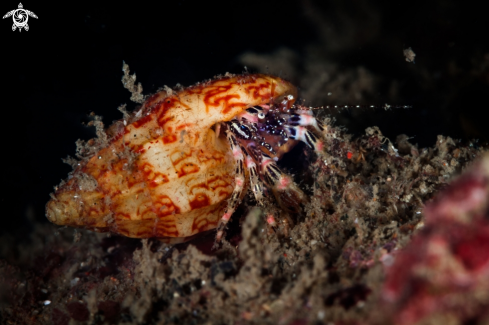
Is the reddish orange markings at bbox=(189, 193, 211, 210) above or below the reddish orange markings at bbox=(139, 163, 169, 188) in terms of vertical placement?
below

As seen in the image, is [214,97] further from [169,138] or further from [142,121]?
[142,121]

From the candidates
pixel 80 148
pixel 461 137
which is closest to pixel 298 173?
pixel 461 137

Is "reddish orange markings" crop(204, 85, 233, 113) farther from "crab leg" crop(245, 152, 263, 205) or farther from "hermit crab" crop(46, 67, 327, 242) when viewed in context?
"crab leg" crop(245, 152, 263, 205)

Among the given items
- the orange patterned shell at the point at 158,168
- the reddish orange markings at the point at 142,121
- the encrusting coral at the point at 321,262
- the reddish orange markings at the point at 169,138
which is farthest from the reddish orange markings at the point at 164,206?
the reddish orange markings at the point at 142,121

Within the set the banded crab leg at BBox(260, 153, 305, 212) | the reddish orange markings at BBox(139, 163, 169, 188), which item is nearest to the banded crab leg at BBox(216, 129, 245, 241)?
the banded crab leg at BBox(260, 153, 305, 212)

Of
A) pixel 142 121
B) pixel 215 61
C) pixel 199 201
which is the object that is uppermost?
pixel 215 61

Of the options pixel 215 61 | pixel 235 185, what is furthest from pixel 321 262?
pixel 215 61

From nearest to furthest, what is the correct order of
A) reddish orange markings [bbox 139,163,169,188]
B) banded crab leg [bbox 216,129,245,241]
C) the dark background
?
reddish orange markings [bbox 139,163,169,188] → banded crab leg [bbox 216,129,245,241] → the dark background
